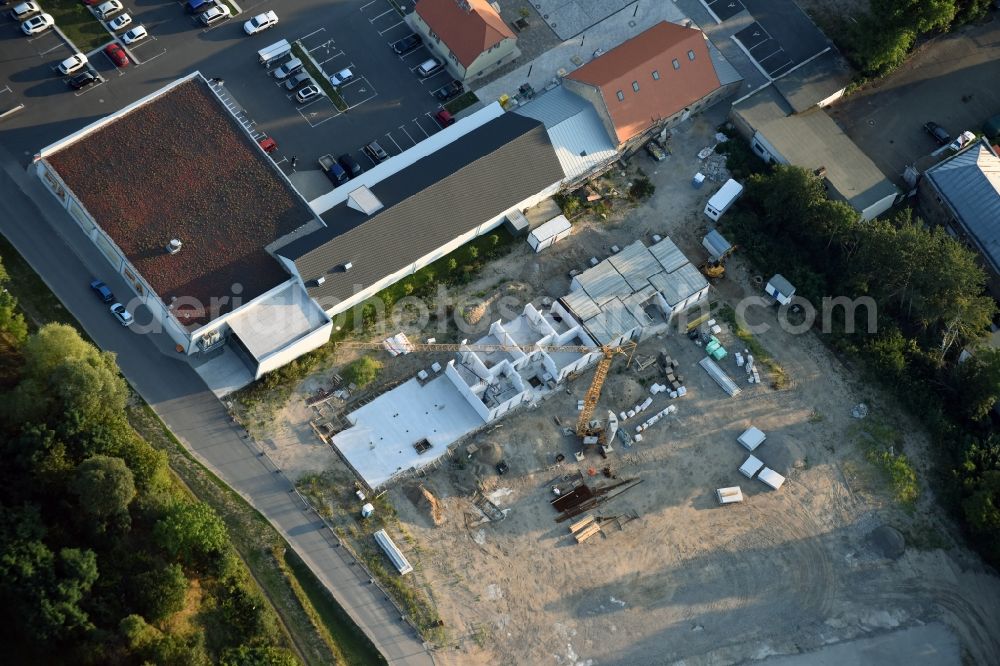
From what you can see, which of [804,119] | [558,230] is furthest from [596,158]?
[804,119]

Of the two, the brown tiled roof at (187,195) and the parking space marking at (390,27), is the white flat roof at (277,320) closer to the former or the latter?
the brown tiled roof at (187,195)

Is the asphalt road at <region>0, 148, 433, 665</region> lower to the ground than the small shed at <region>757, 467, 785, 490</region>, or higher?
higher

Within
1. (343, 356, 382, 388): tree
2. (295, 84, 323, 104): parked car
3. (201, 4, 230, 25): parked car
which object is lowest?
(343, 356, 382, 388): tree

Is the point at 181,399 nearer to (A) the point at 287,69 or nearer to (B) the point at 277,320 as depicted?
(B) the point at 277,320

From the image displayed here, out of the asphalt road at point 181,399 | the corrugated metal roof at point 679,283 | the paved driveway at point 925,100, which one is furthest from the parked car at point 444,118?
the paved driveway at point 925,100

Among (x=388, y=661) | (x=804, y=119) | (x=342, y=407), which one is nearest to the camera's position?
(x=388, y=661)

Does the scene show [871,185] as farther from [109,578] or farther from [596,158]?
[109,578]

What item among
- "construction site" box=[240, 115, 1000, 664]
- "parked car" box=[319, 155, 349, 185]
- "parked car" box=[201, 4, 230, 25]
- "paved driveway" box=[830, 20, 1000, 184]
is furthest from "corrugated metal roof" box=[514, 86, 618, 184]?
"parked car" box=[201, 4, 230, 25]

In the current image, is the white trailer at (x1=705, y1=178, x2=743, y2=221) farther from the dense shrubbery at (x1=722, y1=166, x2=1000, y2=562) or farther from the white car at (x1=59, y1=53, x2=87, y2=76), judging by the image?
the white car at (x1=59, y1=53, x2=87, y2=76)
